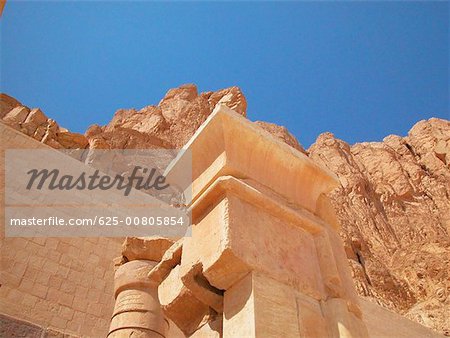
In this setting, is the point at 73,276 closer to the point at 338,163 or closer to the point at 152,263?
the point at 152,263

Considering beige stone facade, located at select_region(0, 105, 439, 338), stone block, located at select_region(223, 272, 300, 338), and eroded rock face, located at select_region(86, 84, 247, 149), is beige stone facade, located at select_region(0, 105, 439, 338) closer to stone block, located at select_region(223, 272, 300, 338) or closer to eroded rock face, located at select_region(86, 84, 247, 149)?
stone block, located at select_region(223, 272, 300, 338)

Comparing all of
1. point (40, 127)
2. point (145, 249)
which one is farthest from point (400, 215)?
point (145, 249)

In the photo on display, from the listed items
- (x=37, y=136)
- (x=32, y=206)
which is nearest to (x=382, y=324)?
(x=32, y=206)

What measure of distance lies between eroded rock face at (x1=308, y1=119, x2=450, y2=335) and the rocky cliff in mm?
40

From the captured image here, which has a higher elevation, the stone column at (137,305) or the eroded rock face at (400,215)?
the eroded rock face at (400,215)

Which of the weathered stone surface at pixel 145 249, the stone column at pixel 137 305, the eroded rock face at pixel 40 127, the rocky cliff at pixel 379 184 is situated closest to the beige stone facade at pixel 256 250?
the stone column at pixel 137 305

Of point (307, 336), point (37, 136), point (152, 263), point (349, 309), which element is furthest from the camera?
point (37, 136)

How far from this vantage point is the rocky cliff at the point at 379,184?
1501cm

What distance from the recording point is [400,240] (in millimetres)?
19484

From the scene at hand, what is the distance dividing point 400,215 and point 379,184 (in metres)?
2.75

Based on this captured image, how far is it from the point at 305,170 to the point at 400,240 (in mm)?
18346

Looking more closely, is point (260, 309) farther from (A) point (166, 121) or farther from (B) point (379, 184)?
(A) point (166, 121)

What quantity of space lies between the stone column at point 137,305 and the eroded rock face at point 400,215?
824 cm

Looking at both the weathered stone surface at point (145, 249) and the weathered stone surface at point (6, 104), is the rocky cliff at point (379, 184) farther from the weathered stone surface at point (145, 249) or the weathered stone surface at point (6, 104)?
the weathered stone surface at point (145, 249)
